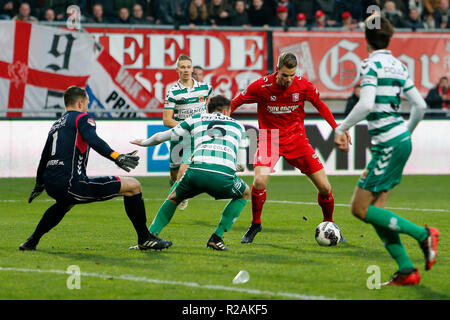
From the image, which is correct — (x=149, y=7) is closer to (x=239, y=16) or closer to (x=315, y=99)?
(x=239, y=16)

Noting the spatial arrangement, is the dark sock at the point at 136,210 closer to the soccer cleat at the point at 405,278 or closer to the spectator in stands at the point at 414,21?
the soccer cleat at the point at 405,278

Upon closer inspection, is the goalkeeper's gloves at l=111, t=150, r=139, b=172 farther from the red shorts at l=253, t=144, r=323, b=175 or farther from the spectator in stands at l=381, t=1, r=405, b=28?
the spectator in stands at l=381, t=1, r=405, b=28

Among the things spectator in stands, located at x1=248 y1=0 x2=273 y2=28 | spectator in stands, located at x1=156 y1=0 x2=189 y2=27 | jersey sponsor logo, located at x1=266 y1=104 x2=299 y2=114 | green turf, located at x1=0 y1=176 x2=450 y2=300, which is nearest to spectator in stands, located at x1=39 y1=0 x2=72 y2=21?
spectator in stands, located at x1=156 y1=0 x2=189 y2=27

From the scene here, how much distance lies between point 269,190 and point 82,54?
17.7 feet

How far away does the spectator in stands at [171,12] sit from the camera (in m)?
20.7

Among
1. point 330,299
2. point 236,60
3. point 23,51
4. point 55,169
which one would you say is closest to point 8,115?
point 23,51

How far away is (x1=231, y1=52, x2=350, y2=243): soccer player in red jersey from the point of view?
9977 millimetres

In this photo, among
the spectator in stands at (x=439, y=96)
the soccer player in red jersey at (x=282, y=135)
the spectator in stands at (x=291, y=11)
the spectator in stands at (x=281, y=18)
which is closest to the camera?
the soccer player in red jersey at (x=282, y=135)

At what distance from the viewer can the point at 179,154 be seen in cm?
1352

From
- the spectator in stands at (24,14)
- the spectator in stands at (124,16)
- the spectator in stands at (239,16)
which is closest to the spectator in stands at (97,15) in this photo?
the spectator in stands at (124,16)

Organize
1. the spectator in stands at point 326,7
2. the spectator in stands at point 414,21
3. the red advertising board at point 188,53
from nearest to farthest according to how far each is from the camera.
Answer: the red advertising board at point 188,53 → the spectator in stands at point 414,21 → the spectator in stands at point 326,7

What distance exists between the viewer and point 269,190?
16516mm

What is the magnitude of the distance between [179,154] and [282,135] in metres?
3.67
